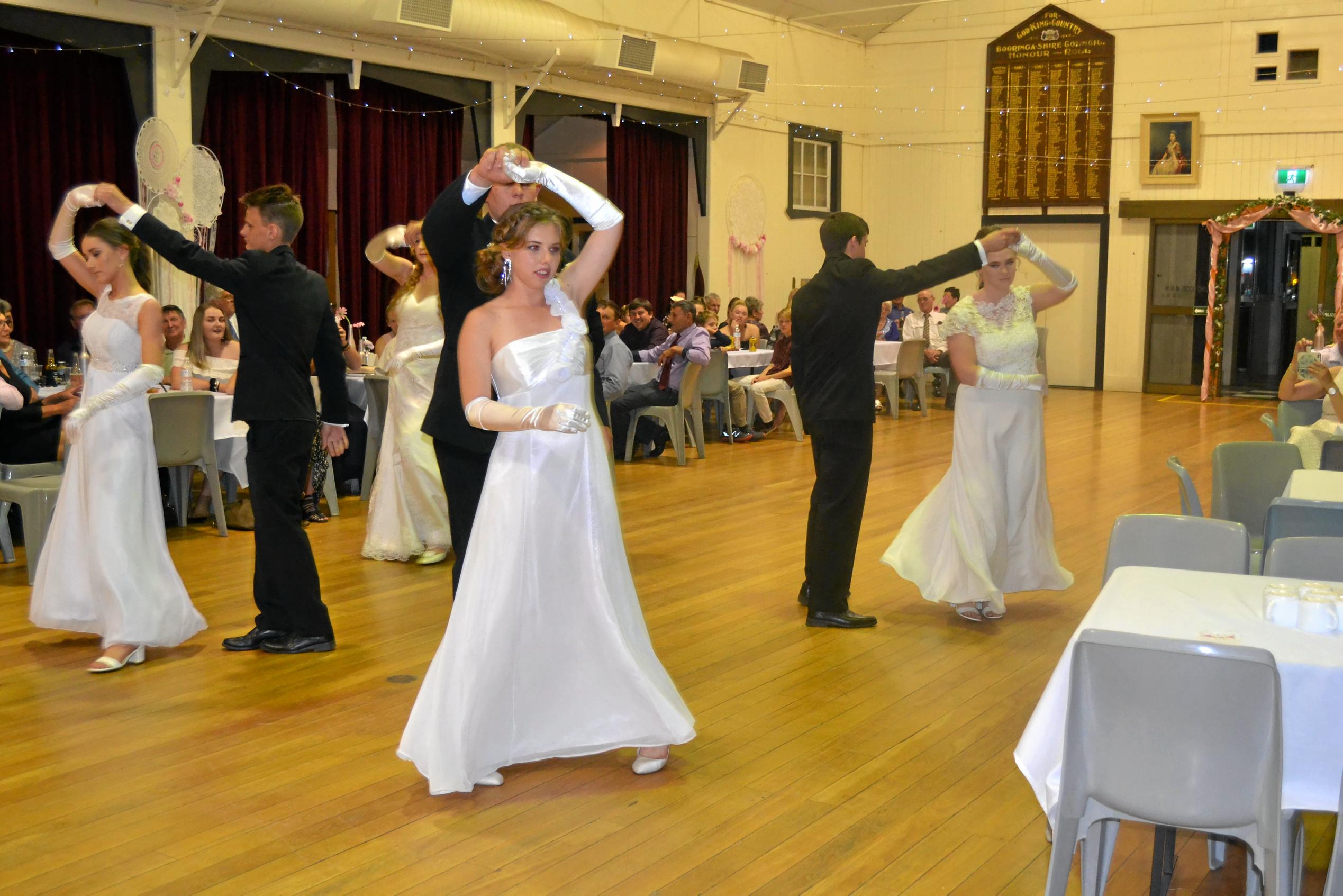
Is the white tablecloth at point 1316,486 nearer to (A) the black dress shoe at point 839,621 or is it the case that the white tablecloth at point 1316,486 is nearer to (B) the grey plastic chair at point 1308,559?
(B) the grey plastic chair at point 1308,559

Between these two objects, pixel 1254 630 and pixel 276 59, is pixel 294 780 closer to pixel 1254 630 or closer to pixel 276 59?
pixel 1254 630

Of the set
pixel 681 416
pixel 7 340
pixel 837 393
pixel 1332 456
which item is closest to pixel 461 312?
pixel 837 393

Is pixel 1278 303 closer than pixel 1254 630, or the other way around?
pixel 1254 630

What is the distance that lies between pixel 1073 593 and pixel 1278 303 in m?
12.4

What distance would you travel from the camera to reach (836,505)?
5.02 metres

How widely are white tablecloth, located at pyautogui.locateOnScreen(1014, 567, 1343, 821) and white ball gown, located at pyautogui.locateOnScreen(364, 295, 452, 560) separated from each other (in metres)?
3.82

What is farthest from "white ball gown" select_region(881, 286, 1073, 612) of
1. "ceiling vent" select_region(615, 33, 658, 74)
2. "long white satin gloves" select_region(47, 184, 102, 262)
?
"ceiling vent" select_region(615, 33, 658, 74)

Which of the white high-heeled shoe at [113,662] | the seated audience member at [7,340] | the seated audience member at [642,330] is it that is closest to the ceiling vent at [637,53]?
the seated audience member at [642,330]

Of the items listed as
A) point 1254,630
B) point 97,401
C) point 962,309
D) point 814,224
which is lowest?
point 1254,630

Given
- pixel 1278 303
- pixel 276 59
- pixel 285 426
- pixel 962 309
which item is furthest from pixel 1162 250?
pixel 285 426

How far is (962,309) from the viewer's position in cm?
514

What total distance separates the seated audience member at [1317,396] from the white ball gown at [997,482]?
4.51ft

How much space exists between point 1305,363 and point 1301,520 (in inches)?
118

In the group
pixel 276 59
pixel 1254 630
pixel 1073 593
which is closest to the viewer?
pixel 1254 630
